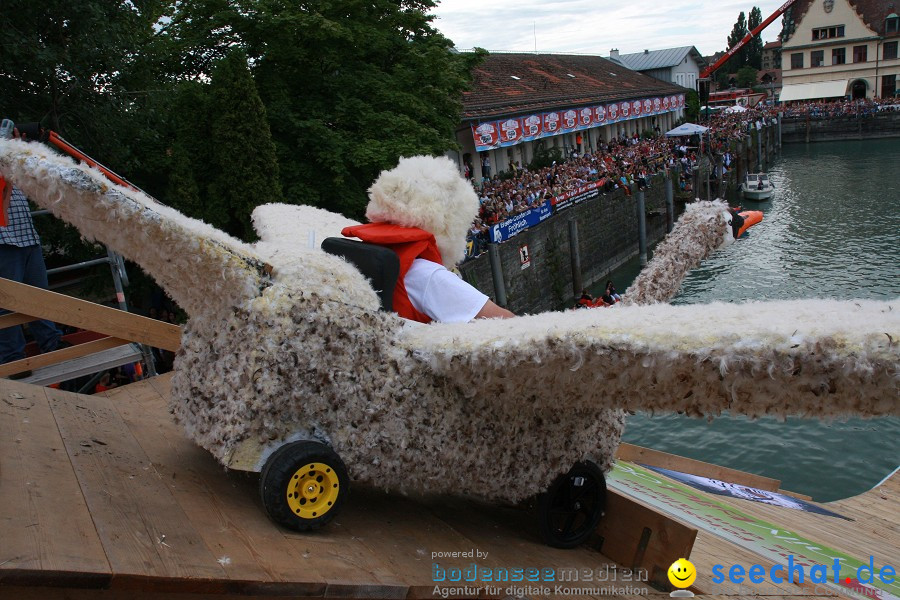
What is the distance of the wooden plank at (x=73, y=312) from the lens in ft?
13.7

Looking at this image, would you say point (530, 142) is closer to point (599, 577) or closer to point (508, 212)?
point (508, 212)

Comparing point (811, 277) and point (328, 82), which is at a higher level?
point (328, 82)

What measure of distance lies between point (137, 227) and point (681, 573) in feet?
9.56

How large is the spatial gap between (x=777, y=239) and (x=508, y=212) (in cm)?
1259

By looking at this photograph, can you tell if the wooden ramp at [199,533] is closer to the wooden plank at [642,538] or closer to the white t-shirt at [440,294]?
the wooden plank at [642,538]

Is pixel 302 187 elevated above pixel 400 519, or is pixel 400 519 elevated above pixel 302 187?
pixel 302 187

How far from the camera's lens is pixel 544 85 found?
33719 millimetres

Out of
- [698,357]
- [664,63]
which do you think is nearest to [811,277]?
[698,357]

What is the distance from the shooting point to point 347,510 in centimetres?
347

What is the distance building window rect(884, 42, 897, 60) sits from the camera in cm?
6384

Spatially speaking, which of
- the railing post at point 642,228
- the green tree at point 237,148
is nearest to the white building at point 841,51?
the railing post at point 642,228

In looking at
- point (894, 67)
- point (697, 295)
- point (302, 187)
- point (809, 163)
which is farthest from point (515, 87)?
point (894, 67)

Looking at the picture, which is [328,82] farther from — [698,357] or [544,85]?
[544,85]

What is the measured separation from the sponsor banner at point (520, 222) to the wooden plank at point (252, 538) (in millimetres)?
15538
